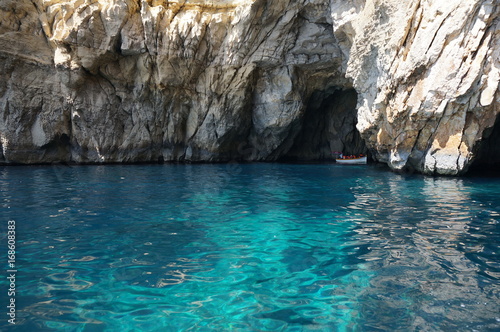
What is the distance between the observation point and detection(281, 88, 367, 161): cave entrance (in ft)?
112

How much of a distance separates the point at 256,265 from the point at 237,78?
24236 millimetres

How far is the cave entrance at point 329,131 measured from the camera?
1350 inches

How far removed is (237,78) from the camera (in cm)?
2811

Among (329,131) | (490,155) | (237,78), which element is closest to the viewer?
(490,155)

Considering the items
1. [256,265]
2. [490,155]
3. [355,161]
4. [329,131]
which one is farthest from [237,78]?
[256,265]

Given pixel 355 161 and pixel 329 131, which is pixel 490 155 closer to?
pixel 355 161

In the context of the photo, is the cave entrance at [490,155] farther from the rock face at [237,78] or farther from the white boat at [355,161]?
the white boat at [355,161]

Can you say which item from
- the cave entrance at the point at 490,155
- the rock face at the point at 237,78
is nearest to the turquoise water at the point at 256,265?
the rock face at the point at 237,78

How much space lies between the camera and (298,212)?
9633 mm

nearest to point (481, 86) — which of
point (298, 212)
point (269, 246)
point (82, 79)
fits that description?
point (298, 212)

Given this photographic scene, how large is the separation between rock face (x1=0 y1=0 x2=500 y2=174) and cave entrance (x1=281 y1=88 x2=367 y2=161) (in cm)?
42

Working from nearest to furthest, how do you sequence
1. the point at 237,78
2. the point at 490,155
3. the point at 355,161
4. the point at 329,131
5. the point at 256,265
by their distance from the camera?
1. the point at 256,265
2. the point at 490,155
3. the point at 237,78
4. the point at 355,161
5. the point at 329,131

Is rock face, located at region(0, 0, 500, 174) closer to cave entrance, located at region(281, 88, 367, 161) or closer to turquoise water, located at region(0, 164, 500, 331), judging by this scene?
cave entrance, located at region(281, 88, 367, 161)

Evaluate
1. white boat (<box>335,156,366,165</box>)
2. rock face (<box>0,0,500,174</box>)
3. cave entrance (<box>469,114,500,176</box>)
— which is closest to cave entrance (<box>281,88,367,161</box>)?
rock face (<box>0,0,500,174</box>)
